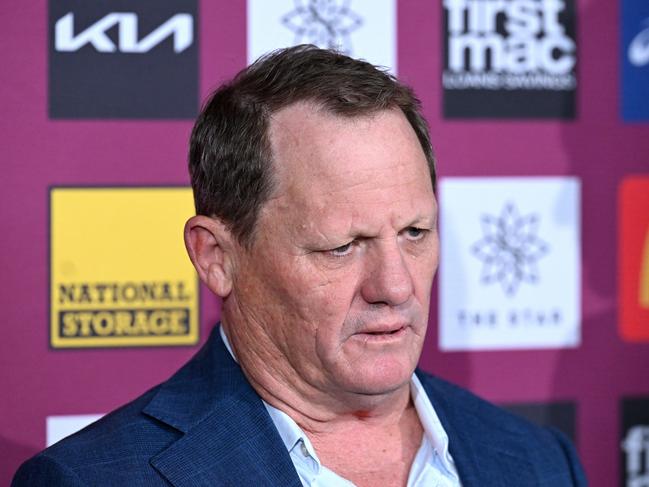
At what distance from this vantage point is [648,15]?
2209 millimetres

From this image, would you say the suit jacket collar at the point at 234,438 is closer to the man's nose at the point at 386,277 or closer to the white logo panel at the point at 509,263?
the man's nose at the point at 386,277

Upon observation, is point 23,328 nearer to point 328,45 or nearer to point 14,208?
point 14,208

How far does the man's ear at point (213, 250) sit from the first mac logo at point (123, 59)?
513mm

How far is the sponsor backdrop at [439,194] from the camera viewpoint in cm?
189

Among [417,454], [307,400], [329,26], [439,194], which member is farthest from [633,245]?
[307,400]

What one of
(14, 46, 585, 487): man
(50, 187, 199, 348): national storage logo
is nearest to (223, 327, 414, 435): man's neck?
(14, 46, 585, 487): man

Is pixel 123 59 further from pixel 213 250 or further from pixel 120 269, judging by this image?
pixel 213 250

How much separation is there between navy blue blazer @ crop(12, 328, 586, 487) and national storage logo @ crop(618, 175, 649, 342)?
2.41 feet

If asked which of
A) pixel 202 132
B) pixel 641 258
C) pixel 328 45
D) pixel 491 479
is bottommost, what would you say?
pixel 491 479

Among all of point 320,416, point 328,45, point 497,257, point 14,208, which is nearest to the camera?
point 320,416

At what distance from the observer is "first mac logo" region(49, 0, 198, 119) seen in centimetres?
188

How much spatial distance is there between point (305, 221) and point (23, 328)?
0.75 m

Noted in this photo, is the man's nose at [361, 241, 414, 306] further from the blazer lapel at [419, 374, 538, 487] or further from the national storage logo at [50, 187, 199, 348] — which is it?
the national storage logo at [50, 187, 199, 348]

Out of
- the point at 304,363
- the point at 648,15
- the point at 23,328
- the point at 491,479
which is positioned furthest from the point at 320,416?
the point at 648,15
